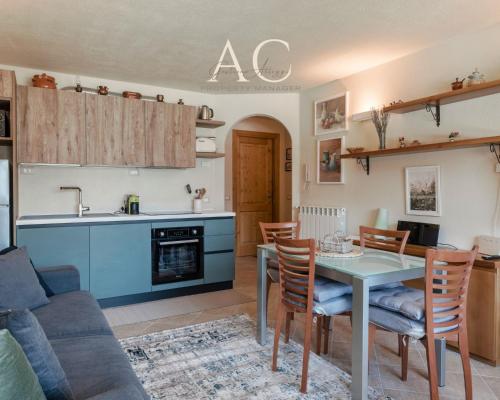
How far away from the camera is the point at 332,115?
178 inches

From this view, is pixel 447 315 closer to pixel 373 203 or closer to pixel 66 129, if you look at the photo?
pixel 373 203

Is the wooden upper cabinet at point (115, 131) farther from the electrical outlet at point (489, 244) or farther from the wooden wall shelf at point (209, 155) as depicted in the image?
the electrical outlet at point (489, 244)

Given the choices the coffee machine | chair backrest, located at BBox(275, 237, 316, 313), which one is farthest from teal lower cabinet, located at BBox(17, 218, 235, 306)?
chair backrest, located at BBox(275, 237, 316, 313)

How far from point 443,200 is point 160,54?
2.92m

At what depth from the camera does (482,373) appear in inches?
96.0

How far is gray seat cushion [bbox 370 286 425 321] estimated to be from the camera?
2.00m

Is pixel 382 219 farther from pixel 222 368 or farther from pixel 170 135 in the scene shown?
pixel 170 135

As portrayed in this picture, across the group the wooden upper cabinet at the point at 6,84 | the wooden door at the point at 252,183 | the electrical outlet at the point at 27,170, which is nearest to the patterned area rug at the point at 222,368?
the electrical outlet at the point at 27,170

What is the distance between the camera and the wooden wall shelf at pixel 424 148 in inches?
110

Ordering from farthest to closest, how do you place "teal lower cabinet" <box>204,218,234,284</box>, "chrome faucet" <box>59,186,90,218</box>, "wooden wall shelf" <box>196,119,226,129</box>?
1. "wooden wall shelf" <box>196,119,226,129</box>
2. "teal lower cabinet" <box>204,218,234,284</box>
3. "chrome faucet" <box>59,186,90,218</box>

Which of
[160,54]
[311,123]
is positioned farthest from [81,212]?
[311,123]

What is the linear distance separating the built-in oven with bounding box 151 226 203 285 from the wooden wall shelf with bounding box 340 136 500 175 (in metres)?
→ 1.94

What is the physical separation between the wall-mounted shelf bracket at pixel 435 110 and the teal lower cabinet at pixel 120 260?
2960mm

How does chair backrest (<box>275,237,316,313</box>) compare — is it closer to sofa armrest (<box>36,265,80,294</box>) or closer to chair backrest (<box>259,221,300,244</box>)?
chair backrest (<box>259,221,300,244</box>)
